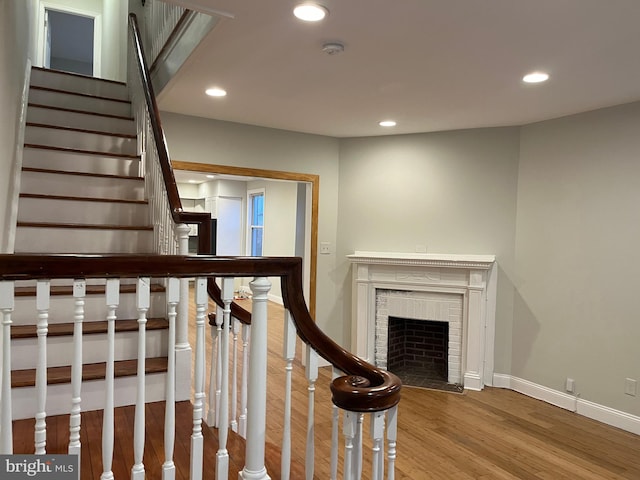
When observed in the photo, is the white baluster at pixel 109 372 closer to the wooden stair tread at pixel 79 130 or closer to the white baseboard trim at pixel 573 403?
the wooden stair tread at pixel 79 130

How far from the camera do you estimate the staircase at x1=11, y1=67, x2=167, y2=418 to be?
7.14ft

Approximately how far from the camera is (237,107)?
3.84 meters

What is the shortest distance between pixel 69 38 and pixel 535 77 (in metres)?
8.48

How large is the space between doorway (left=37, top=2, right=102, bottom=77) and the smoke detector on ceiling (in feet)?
17.2

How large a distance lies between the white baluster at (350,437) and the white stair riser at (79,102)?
4152 mm

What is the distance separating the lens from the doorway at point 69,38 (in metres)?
6.39

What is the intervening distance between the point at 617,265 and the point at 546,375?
1177mm

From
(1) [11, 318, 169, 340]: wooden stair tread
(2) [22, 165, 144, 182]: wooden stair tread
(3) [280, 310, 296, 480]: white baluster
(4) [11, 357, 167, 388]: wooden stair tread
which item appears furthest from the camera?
(2) [22, 165, 144, 182]: wooden stair tread

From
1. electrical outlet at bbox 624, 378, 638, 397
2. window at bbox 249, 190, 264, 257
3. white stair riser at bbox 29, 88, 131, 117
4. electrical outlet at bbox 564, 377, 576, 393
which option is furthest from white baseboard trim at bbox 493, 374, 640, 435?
window at bbox 249, 190, 264, 257

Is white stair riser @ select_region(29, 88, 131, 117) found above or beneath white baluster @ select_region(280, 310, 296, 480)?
above

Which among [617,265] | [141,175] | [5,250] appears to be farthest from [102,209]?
[617,265]

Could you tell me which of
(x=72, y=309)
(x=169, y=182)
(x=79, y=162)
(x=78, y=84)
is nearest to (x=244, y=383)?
(x=72, y=309)

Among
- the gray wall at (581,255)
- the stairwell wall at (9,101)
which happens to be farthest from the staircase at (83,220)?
the gray wall at (581,255)

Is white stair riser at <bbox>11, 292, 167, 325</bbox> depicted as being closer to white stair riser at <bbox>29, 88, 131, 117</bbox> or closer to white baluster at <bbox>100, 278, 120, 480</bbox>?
white baluster at <bbox>100, 278, 120, 480</bbox>
